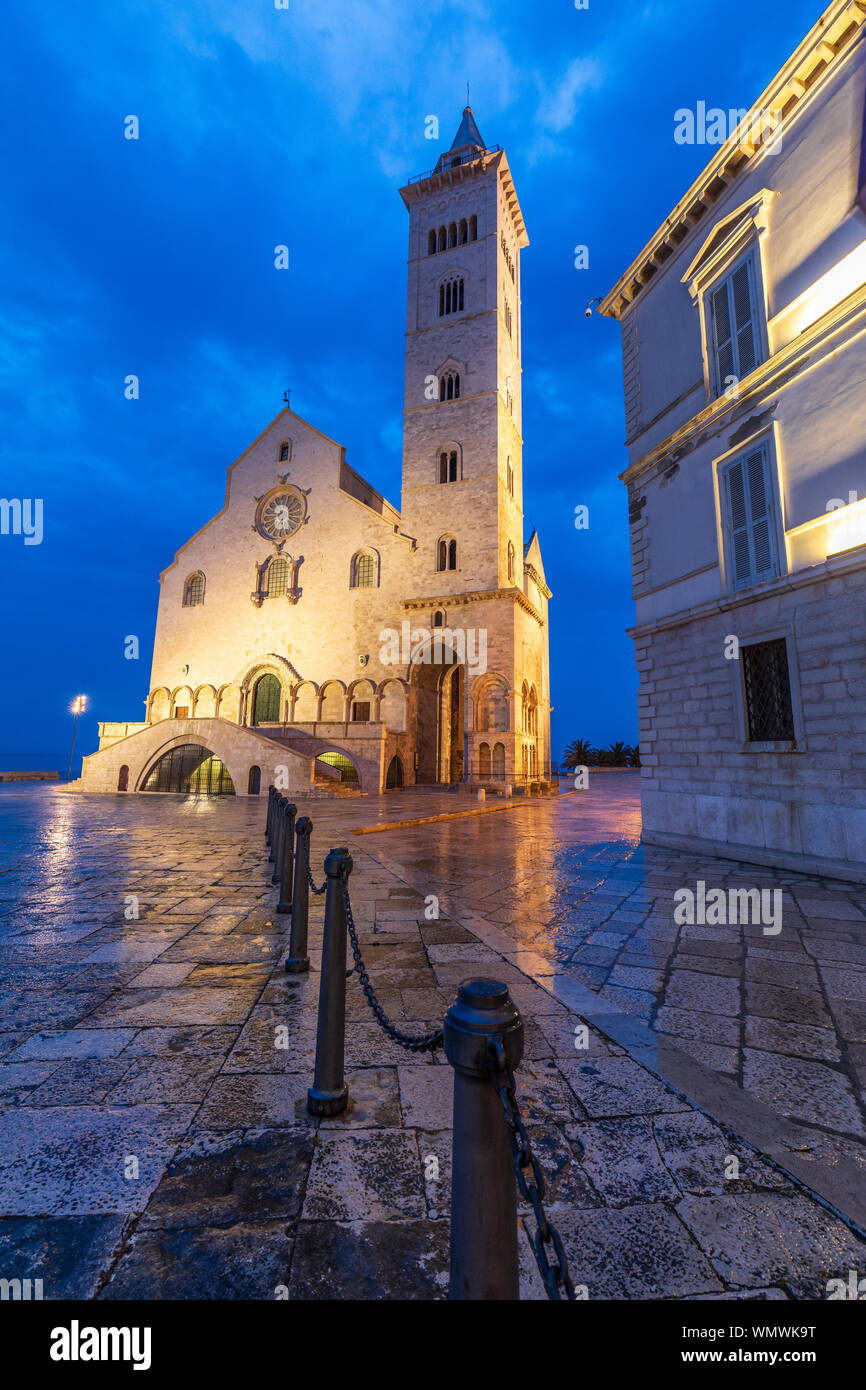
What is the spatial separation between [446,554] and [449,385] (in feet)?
28.2

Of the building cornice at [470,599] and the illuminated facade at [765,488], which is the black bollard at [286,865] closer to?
the illuminated facade at [765,488]

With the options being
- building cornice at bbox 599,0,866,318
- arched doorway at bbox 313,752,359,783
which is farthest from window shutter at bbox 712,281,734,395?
arched doorway at bbox 313,752,359,783

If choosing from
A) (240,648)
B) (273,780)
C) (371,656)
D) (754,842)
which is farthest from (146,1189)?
(240,648)

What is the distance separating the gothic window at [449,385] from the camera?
27562mm

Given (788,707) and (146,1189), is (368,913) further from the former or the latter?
(788,707)

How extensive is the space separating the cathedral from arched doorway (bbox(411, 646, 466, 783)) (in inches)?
4.7

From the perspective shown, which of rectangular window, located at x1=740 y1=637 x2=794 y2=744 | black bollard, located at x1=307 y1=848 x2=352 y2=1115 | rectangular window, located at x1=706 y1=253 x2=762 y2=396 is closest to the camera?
black bollard, located at x1=307 y1=848 x2=352 y2=1115

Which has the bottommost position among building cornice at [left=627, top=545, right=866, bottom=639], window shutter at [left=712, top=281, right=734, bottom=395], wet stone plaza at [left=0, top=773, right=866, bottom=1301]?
wet stone plaza at [left=0, top=773, right=866, bottom=1301]

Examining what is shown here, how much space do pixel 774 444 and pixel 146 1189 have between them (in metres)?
9.62

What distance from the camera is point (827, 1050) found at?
277 cm

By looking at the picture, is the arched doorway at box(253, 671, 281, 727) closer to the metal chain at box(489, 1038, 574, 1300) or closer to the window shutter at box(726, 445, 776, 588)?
the window shutter at box(726, 445, 776, 588)

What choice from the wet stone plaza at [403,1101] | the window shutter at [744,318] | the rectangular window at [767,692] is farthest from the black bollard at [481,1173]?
the window shutter at [744,318]

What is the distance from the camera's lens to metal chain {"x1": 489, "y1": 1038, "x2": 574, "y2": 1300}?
3.16 feet

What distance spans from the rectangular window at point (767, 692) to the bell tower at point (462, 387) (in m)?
17.2
